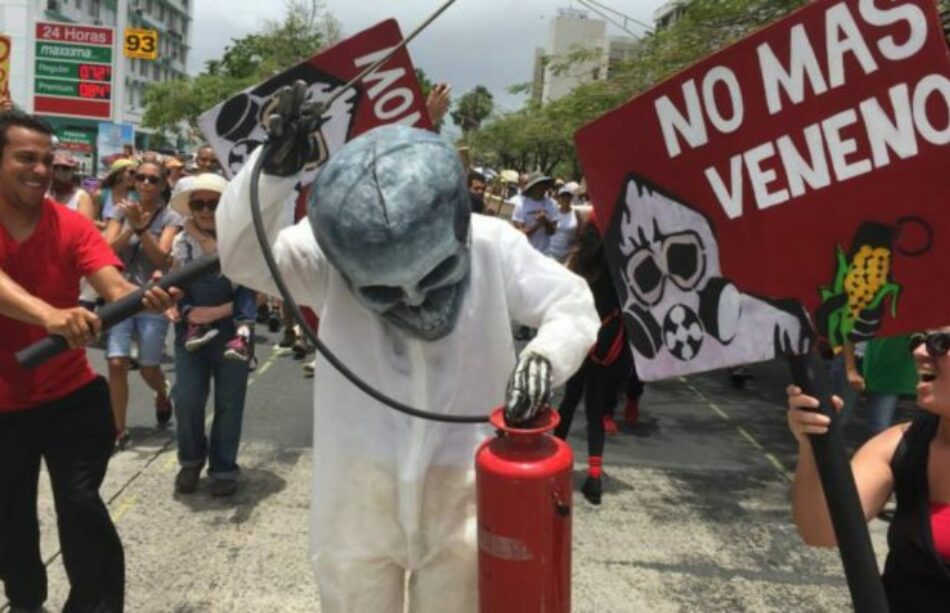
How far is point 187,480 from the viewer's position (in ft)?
13.0

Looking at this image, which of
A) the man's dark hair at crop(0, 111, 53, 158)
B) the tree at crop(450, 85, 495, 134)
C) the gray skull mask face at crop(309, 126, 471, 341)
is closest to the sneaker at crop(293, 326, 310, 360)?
the man's dark hair at crop(0, 111, 53, 158)

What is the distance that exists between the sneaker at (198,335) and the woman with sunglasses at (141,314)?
0.50m

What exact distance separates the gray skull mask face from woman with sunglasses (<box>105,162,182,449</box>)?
9.68 ft

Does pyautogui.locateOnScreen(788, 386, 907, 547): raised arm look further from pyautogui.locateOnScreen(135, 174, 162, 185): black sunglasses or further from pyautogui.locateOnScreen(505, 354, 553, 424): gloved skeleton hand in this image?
pyautogui.locateOnScreen(135, 174, 162, 185): black sunglasses

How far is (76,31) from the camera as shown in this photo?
71.1 feet

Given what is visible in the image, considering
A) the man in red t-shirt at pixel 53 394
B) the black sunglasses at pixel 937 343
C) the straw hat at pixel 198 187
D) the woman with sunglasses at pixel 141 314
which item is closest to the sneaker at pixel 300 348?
the woman with sunglasses at pixel 141 314

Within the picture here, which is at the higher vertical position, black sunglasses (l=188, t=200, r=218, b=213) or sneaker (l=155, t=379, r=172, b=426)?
black sunglasses (l=188, t=200, r=218, b=213)

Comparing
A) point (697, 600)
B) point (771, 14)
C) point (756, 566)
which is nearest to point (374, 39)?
point (697, 600)

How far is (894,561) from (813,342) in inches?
29.6

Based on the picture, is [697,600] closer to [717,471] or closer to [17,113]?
[717,471]

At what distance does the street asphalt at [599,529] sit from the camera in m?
3.13

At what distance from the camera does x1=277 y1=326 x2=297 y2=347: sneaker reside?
736 cm

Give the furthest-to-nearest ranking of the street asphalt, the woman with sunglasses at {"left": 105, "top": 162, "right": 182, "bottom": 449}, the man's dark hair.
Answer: the woman with sunglasses at {"left": 105, "top": 162, "right": 182, "bottom": 449}
the street asphalt
the man's dark hair

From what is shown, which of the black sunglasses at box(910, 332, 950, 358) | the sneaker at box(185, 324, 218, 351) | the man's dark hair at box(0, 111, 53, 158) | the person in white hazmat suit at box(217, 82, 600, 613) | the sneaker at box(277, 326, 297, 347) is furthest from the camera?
the sneaker at box(277, 326, 297, 347)
